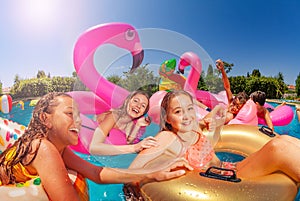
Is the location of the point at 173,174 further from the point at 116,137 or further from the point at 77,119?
the point at 77,119

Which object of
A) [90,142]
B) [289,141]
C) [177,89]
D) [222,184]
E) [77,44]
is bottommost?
[222,184]

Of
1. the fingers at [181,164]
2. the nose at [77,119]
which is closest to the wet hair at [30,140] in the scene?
the nose at [77,119]

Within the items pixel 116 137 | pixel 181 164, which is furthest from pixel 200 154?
pixel 116 137

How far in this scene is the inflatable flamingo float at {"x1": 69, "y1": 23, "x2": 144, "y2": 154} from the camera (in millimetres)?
1501

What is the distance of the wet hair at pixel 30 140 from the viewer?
1431mm

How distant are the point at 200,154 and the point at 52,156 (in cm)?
Answer: 90

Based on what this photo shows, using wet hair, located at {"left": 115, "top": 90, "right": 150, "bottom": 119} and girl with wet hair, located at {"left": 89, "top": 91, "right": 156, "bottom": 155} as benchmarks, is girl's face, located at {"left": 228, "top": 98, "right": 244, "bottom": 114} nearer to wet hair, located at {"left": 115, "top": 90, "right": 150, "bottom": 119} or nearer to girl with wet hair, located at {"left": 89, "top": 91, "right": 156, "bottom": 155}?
girl with wet hair, located at {"left": 89, "top": 91, "right": 156, "bottom": 155}

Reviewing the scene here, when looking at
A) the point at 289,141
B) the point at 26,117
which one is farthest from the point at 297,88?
the point at 289,141

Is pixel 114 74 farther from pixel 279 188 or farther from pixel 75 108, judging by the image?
pixel 279 188

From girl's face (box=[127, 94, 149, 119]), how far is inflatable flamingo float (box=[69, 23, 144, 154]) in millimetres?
63

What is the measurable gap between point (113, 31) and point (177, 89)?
823 mm

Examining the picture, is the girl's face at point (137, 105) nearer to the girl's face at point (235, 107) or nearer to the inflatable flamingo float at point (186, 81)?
the inflatable flamingo float at point (186, 81)

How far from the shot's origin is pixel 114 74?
1.51 metres

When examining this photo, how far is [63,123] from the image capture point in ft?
4.85
